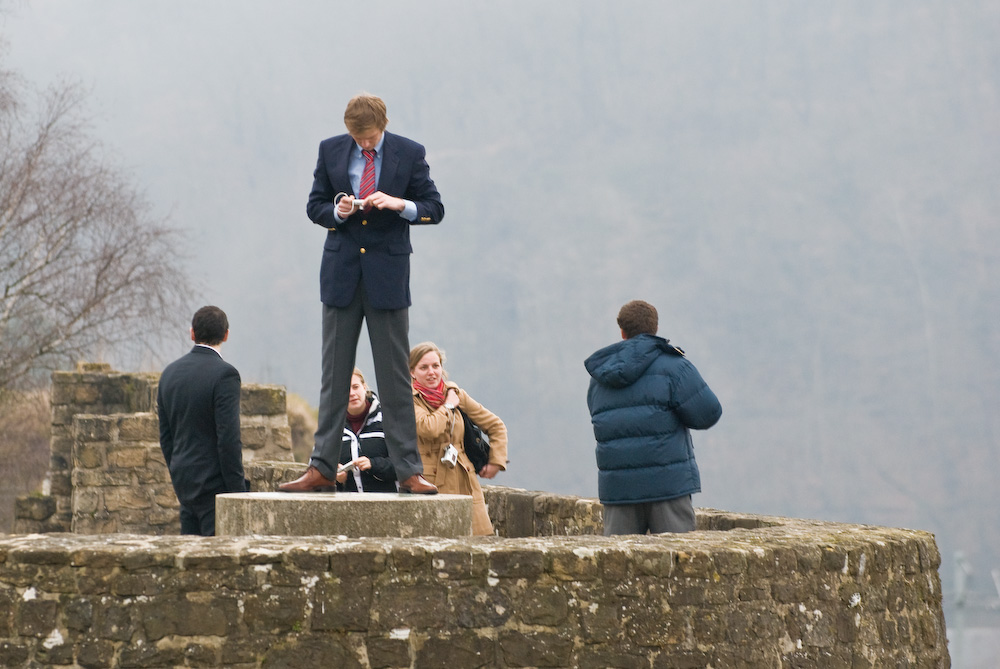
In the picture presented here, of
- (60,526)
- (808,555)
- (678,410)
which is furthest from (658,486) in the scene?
(60,526)

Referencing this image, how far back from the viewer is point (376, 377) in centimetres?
587

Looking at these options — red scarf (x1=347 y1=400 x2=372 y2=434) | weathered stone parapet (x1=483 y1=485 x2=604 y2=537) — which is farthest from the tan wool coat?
weathered stone parapet (x1=483 y1=485 x2=604 y2=537)

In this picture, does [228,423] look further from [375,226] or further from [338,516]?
[375,226]

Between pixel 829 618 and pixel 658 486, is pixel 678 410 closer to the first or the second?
pixel 658 486

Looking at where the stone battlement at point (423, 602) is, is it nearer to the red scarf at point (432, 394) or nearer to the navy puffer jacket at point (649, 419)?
the navy puffer jacket at point (649, 419)

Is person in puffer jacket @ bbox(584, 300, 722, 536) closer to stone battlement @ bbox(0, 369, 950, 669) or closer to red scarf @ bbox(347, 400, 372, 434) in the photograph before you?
stone battlement @ bbox(0, 369, 950, 669)

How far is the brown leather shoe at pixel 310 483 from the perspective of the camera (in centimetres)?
586

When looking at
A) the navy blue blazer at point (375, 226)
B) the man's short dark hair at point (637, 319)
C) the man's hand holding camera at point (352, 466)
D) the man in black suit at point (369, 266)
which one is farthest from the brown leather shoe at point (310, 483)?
the man's short dark hair at point (637, 319)

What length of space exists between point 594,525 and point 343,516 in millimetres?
2272

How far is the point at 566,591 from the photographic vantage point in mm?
4516

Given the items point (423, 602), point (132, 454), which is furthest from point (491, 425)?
point (132, 454)

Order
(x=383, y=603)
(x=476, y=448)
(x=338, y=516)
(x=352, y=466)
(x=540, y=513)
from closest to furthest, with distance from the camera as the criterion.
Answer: (x=383, y=603) → (x=338, y=516) → (x=352, y=466) → (x=476, y=448) → (x=540, y=513)

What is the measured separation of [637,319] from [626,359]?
0.83 feet

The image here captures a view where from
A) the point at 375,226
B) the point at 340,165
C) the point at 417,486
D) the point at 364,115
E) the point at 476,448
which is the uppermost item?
the point at 364,115
